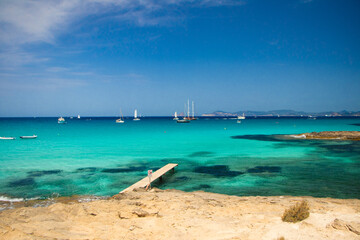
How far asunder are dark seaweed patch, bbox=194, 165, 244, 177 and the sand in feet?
25.5

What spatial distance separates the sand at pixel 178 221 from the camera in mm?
7547

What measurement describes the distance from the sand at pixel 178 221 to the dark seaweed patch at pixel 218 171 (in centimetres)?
778

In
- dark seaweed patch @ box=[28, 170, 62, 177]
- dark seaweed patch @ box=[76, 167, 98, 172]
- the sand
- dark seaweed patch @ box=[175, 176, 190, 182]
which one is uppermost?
the sand

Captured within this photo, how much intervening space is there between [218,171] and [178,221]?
11826 millimetres

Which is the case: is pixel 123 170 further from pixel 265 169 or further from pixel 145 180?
pixel 265 169

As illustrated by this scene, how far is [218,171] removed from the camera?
2008 cm

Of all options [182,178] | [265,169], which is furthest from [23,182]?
[265,169]

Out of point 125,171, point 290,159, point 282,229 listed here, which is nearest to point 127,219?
point 282,229

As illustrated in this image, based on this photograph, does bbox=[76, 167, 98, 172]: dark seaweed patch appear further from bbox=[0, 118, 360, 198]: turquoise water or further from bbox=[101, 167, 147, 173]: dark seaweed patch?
bbox=[101, 167, 147, 173]: dark seaweed patch

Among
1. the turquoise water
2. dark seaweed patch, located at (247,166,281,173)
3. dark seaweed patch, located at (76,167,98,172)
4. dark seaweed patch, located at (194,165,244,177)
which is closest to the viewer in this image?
the turquoise water

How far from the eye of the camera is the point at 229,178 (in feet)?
58.3

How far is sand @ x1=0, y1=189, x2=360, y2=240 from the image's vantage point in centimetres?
755

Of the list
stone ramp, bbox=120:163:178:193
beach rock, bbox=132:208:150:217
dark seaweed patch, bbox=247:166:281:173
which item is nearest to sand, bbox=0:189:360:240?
beach rock, bbox=132:208:150:217

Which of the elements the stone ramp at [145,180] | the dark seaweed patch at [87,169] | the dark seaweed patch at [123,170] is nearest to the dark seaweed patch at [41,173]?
the dark seaweed patch at [87,169]
